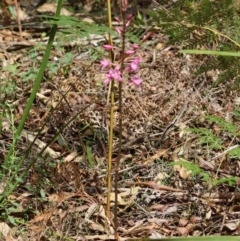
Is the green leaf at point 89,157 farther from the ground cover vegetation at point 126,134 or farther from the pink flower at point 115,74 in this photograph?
the pink flower at point 115,74

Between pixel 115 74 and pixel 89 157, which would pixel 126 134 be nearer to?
pixel 89 157

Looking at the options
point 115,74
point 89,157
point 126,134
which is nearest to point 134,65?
point 115,74

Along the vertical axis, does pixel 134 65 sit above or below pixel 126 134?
above

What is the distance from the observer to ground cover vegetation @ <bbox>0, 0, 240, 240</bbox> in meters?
1.99

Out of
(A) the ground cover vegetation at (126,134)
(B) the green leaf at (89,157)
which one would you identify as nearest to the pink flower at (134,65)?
(A) the ground cover vegetation at (126,134)

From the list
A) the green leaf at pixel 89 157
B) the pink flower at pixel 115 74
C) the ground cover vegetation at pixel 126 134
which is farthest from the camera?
the green leaf at pixel 89 157

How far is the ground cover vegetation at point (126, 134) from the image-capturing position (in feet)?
6.51

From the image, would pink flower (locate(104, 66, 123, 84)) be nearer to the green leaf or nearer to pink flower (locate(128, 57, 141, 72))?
pink flower (locate(128, 57, 141, 72))

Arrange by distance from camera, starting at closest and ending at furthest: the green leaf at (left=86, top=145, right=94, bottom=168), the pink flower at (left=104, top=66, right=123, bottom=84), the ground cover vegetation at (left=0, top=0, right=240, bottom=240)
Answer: the pink flower at (left=104, top=66, right=123, bottom=84) → the ground cover vegetation at (left=0, top=0, right=240, bottom=240) → the green leaf at (left=86, top=145, right=94, bottom=168)

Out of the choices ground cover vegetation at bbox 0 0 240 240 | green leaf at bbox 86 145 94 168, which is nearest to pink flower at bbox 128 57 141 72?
ground cover vegetation at bbox 0 0 240 240

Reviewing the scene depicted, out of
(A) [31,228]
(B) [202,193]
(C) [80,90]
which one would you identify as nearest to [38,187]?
(A) [31,228]

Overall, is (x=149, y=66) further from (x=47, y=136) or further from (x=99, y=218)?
(x=99, y=218)

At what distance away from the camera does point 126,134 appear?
289cm

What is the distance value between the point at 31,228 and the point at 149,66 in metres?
1.37
